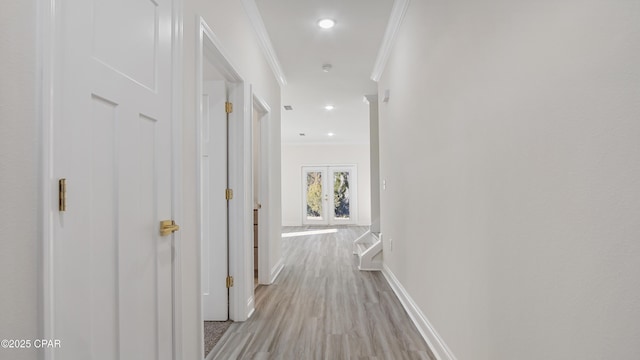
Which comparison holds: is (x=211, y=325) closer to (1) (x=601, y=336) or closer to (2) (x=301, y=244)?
(1) (x=601, y=336)

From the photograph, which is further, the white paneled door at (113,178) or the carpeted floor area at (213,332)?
the carpeted floor area at (213,332)

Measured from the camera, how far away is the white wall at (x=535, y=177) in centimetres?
75

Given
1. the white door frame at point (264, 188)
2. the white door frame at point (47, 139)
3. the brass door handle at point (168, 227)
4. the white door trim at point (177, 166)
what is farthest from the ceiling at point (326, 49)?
the white door frame at point (47, 139)

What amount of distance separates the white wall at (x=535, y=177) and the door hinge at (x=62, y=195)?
133cm

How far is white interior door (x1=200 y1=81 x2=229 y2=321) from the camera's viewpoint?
8.61ft

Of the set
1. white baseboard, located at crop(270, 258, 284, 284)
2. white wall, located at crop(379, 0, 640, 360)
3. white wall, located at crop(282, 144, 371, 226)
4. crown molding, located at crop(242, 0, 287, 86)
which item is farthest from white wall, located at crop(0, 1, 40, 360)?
white wall, located at crop(282, 144, 371, 226)

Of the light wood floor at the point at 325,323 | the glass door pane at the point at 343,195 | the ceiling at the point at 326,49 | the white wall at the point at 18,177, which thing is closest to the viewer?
the white wall at the point at 18,177

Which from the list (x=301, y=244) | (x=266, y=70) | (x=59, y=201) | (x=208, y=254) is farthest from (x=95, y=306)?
(x=301, y=244)

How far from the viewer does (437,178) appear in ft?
6.69

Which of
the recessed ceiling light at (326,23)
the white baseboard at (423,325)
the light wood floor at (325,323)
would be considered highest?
the recessed ceiling light at (326,23)

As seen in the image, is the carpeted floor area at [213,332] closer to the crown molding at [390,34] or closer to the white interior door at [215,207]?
the white interior door at [215,207]

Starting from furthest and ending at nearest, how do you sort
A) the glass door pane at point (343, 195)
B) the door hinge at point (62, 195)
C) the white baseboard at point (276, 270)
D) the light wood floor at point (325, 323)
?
1. the glass door pane at point (343, 195)
2. the white baseboard at point (276, 270)
3. the light wood floor at point (325, 323)
4. the door hinge at point (62, 195)

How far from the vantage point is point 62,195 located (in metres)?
0.85

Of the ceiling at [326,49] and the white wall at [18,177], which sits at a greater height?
the ceiling at [326,49]
